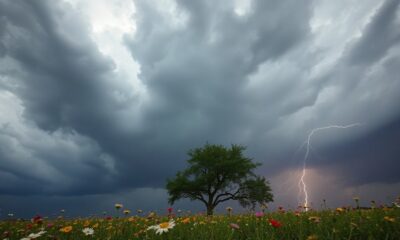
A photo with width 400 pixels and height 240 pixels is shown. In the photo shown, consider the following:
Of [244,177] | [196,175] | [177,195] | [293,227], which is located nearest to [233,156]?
[244,177]

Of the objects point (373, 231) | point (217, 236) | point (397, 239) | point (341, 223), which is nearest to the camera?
point (397, 239)

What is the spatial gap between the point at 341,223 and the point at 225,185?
33.7 m

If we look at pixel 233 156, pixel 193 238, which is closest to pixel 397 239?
pixel 193 238

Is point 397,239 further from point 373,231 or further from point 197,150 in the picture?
point 197,150

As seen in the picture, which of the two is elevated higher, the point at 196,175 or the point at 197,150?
the point at 197,150

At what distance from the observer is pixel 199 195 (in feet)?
126

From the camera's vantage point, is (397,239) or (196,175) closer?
(397,239)

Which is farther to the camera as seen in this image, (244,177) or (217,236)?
(244,177)

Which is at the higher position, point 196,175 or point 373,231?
point 196,175

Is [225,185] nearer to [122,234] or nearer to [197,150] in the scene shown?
[197,150]

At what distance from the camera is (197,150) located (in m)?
39.0

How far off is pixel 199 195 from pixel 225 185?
418cm

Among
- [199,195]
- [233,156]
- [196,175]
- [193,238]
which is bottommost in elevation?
[193,238]

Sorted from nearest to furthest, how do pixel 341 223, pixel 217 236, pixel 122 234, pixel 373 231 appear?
pixel 373 231, pixel 217 236, pixel 341 223, pixel 122 234
